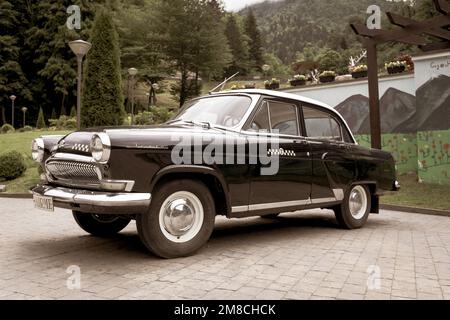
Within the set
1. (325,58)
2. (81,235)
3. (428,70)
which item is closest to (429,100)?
(428,70)

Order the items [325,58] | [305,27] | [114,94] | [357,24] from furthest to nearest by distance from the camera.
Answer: [305,27] < [325,58] < [114,94] < [357,24]

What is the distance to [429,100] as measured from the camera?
12422 millimetres

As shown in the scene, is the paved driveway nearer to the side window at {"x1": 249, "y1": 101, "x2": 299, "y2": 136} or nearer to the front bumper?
the front bumper

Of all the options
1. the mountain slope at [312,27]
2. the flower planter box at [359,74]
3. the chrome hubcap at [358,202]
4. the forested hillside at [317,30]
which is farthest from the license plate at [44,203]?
the mountain slope at [312,27]

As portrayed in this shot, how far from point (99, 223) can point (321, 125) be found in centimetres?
350

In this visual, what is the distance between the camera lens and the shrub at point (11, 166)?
13562mm

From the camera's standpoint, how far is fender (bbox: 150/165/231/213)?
4.15 m

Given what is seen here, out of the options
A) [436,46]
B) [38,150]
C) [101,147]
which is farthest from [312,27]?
[101,147]

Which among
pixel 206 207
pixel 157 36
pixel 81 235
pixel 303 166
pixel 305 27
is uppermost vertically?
pixel 305 27

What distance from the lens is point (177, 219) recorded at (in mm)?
4383

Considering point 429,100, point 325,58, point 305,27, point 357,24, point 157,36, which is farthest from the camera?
point 305,27

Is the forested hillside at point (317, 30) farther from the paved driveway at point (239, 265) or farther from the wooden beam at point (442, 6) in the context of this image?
the paved driveway at point (239, 265)

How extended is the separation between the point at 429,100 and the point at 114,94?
39.5 ft

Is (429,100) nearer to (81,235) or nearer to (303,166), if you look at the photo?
(303,166)
